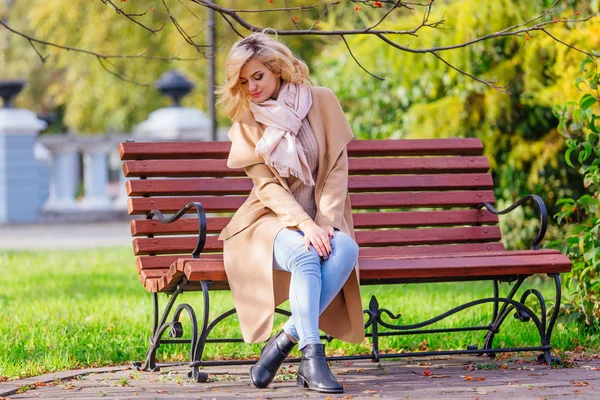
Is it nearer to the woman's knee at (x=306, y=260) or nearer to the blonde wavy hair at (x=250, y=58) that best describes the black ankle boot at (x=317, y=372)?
the woman's knee at (x=306, y=260)

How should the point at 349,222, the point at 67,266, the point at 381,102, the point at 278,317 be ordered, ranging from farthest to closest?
the point at 381,102
the point at 67,266
the point at 278,317
the point at 349,222

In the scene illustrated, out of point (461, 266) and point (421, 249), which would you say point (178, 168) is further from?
point (461, 266)

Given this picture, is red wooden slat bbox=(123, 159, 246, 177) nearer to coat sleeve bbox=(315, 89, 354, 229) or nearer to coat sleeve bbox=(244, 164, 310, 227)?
coat sleeve bbox=(244, 164, 310, 227)

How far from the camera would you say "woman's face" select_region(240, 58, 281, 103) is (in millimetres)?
4477

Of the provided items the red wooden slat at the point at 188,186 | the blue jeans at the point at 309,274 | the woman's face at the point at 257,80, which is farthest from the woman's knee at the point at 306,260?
the red wooden slat at the point at 188,186

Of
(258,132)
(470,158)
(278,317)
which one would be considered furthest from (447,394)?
(278,317)

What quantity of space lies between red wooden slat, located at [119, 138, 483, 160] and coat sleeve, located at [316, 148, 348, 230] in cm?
79

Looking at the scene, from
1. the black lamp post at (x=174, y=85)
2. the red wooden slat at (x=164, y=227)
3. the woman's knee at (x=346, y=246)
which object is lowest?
the woman's knee at (x=346, y=246)

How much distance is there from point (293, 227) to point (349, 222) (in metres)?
0.38

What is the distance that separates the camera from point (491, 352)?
4.66 metres

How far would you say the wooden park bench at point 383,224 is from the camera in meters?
4.43

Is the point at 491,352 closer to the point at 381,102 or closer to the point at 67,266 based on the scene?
the point at 67,266

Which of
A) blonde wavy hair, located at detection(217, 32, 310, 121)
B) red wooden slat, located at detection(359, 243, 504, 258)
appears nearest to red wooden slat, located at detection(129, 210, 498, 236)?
red wooden slat, located at detection(359, 243, 504, 258)

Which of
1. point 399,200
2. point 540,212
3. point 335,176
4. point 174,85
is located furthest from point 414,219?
point 174,85
